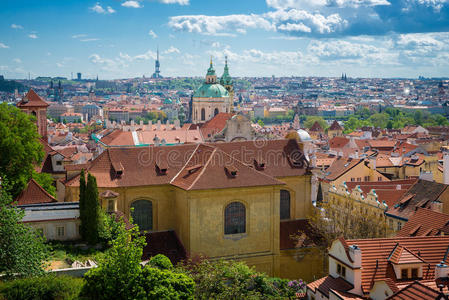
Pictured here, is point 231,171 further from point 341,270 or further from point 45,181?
point 45,181

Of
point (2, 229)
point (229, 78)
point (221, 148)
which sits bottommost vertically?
point (2, 229)

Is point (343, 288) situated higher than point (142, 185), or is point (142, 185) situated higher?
point (142, 185)

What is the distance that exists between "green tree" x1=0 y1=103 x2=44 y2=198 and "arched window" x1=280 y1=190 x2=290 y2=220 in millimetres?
20018

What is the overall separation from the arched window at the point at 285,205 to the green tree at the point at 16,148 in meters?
20.0

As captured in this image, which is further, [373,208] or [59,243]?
[373,208]

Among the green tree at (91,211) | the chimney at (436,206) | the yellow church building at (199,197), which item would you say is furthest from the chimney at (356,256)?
the chimney at (436,206)

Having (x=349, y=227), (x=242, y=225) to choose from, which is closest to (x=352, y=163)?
(x=349, y=227)

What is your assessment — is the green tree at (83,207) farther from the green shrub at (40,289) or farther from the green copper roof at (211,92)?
the green copper roof at (211,92)

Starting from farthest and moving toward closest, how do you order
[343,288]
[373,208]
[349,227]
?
1. [373,208]
2. [349,227]
3. [343,288]

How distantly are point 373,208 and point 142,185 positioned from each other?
21.0 metres

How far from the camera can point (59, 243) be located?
3278 centimetres

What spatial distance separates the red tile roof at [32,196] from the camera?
37000 millimetres

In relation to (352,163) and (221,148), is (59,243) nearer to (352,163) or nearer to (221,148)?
(221,148)

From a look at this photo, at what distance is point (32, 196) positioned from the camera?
3741 centimetres
